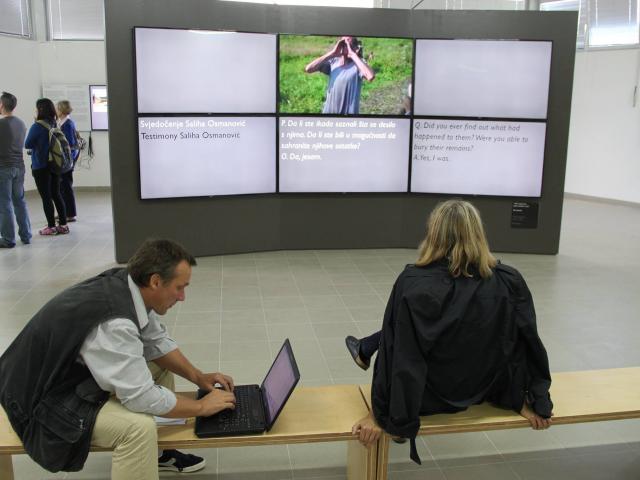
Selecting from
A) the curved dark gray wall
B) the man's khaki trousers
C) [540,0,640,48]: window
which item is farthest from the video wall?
[540,0,640,48]: window

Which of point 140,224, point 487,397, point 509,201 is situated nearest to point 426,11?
point 509,201

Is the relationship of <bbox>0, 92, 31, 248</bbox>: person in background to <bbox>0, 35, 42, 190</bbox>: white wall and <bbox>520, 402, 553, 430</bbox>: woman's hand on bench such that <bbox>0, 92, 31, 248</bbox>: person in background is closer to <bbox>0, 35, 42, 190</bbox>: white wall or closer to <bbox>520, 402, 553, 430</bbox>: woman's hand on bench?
<bbox>0, 35, 42, 190</bbox>: white wall

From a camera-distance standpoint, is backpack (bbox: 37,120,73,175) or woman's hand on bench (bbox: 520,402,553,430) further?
backpack (bbox: 37,120,73,175)

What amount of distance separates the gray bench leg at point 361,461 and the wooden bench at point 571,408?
27 millimetres

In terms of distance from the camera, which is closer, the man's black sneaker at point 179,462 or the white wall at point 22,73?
the man's black sneaker at point 179,462

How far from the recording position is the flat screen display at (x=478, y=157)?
719 cm

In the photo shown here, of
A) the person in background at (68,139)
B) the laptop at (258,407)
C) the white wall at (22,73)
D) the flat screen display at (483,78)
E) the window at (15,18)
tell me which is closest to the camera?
the laptop at (258,407)

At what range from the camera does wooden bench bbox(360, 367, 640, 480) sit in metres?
2.52

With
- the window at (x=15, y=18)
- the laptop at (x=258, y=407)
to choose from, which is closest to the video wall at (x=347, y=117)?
the laptop at (x=258, y=407)

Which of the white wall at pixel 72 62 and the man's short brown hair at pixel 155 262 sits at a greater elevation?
the white wall at pixel 72 62

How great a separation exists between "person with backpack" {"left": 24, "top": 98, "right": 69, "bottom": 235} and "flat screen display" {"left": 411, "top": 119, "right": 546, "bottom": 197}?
14.3 ft

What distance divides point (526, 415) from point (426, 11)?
18.1 feet

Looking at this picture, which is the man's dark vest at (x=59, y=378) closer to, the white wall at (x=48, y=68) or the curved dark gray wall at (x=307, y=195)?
the curved dark gray wall at (x=307, y=195)

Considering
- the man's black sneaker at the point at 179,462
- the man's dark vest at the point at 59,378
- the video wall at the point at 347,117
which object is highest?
the video wall at the point at 347,117
